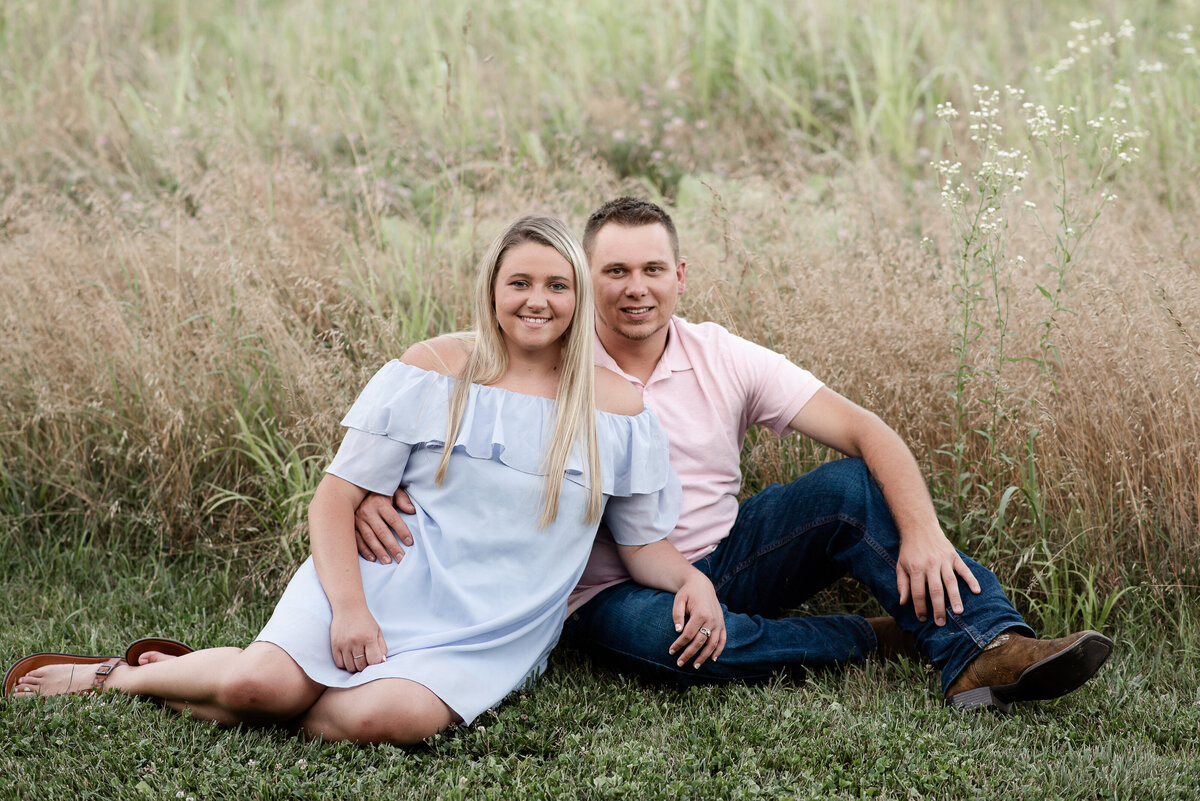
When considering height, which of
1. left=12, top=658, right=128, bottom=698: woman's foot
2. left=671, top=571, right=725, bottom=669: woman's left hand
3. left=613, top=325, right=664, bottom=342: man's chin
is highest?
left=613, top=325, right=664, bottom=342: man's chin

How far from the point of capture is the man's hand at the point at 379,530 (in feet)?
8.99

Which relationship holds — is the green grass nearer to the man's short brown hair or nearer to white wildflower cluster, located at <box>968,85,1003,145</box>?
the man's short brown hair

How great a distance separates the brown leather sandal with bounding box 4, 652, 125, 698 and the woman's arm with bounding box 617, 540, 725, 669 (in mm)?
1434

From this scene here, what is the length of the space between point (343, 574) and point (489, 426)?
530 mm

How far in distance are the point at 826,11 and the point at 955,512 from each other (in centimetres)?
476

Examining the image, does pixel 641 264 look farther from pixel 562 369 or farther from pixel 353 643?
pixel 353 643

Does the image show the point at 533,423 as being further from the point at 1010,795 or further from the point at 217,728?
the point at 1010,795

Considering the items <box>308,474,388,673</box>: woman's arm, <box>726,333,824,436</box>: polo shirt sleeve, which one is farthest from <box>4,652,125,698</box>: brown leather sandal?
<box>726,333,824,436</box>: polo shirt sleeve

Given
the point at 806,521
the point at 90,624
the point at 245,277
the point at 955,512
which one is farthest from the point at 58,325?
the point at 955,512

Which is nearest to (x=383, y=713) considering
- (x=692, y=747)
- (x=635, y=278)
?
(x=692, y=747)

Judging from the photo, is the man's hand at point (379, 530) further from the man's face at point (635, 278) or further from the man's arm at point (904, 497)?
the man's arm at point (904, 497)

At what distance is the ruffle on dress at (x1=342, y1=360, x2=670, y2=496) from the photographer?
272cm

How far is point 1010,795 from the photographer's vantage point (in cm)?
233

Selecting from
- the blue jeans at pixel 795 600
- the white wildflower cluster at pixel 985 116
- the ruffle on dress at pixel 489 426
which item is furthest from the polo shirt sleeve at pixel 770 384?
the white wildflower cluster at pixel 985 116
